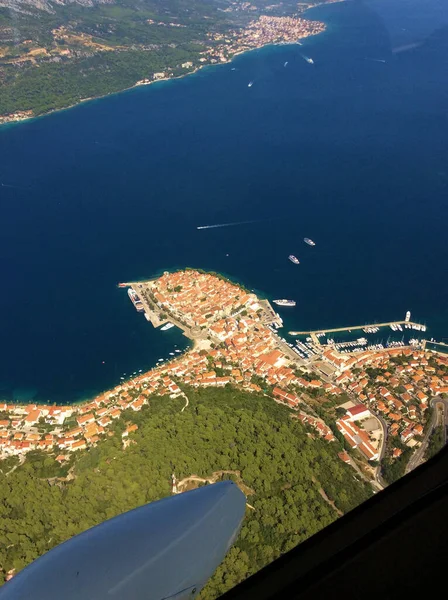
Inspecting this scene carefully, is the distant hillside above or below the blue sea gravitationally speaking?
above

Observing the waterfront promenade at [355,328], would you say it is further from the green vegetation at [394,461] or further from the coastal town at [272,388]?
the green vegetation at [394,461]

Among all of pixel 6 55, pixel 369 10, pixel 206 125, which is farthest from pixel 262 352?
pixel 369 10

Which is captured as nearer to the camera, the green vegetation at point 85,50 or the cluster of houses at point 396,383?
the cluster of houses at point 396,383

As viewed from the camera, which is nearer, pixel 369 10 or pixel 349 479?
pixel 349 479

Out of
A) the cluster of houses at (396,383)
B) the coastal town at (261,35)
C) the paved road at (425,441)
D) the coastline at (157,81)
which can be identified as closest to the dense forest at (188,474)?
the paved road at (425,441)

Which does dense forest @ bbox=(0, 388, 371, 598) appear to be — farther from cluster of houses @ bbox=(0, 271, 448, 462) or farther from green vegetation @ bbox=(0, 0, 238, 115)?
green vegetation @ bbox=(0, 0, 238, 115)

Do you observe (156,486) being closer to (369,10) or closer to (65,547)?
(65,547)

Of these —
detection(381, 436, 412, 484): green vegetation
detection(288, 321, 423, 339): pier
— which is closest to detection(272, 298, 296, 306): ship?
detection(288, 321, 423, 339): pier
